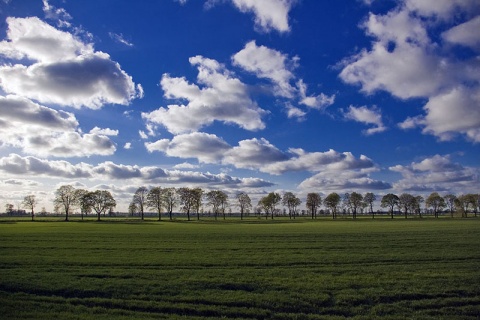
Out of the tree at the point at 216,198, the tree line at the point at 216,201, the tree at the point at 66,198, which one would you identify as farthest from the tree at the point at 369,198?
the tree at the point at 66,198

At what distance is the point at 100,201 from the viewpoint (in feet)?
466

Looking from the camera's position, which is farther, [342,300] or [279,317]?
[342,300]

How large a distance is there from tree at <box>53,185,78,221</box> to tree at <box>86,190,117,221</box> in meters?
10.5

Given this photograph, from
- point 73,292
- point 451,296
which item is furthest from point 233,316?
point 451,296

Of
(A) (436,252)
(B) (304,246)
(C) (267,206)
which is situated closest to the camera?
(A) (436,252)

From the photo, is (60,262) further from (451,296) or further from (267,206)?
(267,206)

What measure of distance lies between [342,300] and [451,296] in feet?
19.1

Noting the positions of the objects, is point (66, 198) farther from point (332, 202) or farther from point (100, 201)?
point (332, 202)

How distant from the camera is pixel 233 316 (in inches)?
564

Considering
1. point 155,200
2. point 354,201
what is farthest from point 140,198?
point 354,201

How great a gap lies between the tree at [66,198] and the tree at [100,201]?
34.3 ft

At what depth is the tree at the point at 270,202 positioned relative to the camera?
166 metres

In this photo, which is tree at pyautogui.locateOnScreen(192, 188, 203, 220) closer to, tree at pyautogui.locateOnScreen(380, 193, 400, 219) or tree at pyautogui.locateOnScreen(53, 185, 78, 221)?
tree at pyautogui.locateOnScreen(53, 185, 78, 221)

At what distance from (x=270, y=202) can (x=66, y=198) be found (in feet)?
313
